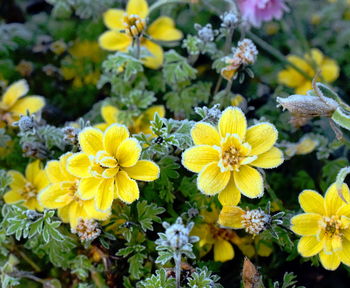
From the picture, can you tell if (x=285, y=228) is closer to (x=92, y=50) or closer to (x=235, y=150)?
(x=235, y=150)

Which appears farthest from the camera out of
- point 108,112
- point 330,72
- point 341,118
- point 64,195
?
point 330,72

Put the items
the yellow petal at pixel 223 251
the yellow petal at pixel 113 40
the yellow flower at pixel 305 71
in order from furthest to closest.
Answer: the yellow flower at pixel 305 71, the yellow petal at pixel 113 40, the yellow petal at pixel 223 251

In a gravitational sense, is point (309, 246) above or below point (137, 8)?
below

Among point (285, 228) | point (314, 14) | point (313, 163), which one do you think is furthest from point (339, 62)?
point (285, 228)

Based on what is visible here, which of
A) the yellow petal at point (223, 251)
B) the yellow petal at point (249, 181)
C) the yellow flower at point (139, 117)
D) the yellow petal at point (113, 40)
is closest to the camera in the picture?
the yellow petal at point (249, 181)

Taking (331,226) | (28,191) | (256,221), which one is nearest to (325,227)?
(331,226)

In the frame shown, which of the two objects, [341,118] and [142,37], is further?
[142,37]

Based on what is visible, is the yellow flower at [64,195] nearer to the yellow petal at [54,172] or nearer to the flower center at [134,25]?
the yellow petal at [54,172]

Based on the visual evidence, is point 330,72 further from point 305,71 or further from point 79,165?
point 79,165

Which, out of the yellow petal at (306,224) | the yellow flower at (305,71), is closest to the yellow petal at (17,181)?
the yellow petal at (306,224)
